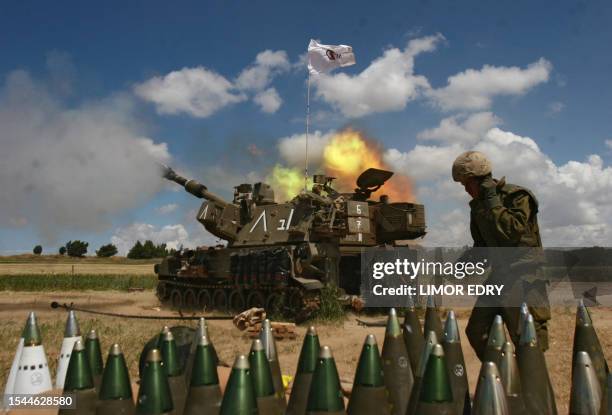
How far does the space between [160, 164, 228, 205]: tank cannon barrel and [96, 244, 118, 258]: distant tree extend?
2248 inches

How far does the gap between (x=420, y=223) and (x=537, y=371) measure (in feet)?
39.6

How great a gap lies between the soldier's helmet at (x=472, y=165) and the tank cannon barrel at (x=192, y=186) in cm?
1357

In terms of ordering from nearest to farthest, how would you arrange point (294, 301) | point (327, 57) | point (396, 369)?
point (396, 369), point (294, 301), point (327, 57)

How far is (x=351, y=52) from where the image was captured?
63.4 ft

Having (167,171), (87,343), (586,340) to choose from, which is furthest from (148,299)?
(586,340)

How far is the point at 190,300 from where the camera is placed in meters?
18.2

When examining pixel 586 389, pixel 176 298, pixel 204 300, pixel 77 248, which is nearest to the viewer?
pixel 586 389

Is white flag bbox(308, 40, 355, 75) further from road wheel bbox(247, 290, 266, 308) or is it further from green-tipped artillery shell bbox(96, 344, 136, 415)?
green-tipped artillery shell bbox(96, 344, 136, 415)

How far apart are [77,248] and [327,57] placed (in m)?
58.9

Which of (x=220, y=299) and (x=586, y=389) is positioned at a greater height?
(x=220, y=299)

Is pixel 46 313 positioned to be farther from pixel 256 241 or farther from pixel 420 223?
pixel 420 223

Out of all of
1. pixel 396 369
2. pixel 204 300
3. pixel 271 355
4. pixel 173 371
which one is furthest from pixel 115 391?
pixel 204 300

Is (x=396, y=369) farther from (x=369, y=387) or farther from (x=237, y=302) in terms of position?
(x=237, y=302)

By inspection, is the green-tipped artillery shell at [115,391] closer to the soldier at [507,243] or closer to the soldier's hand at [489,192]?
the soldier at [507,243]
